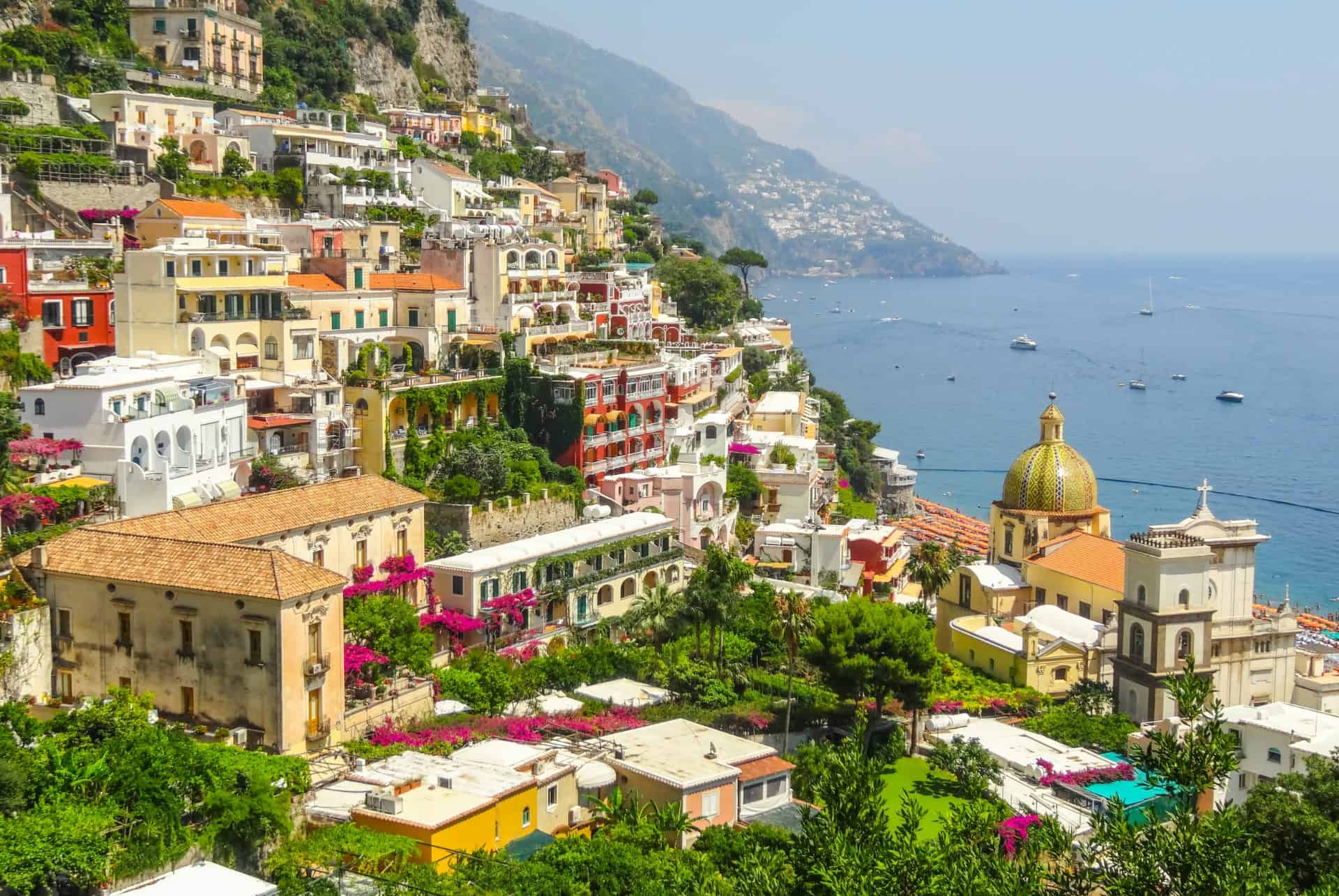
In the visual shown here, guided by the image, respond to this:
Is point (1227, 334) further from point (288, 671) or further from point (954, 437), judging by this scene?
point (288, 671)

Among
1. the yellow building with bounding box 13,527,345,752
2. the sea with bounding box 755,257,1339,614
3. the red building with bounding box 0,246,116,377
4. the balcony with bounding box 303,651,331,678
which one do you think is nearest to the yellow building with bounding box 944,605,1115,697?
the yellow building with bounding box 13,527,345,752

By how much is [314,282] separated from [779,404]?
87.4 feet

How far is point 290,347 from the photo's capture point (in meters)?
44.3

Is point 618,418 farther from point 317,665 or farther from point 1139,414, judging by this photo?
point 1139,414

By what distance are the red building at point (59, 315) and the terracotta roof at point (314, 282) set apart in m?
6.23

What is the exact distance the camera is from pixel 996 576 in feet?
155

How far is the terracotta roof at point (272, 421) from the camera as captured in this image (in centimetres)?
4059

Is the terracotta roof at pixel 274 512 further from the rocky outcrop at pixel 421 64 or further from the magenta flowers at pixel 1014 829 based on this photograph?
the rocky outcrop at pixel 421 64

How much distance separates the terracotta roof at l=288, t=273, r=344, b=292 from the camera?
4803 centimetres

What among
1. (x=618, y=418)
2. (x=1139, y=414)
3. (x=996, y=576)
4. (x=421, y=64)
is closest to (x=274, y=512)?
(x=618, y=418)

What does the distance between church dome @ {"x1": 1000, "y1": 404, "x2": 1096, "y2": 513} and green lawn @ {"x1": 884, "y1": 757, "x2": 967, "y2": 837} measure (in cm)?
1398

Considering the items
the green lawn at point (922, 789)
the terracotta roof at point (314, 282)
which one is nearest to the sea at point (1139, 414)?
the green lawn at point (922, 789)

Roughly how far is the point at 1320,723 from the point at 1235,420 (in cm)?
9541

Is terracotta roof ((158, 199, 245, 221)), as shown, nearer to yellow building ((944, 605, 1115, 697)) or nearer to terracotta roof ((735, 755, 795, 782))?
yellow building ((944, 605, 1115, 697))
